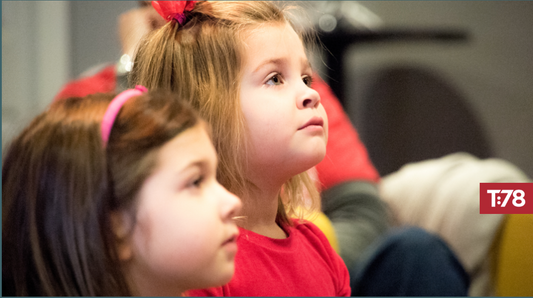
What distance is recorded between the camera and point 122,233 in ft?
1.41

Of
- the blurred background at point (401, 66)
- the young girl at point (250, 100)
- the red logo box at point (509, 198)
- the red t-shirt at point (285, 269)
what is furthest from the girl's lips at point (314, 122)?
the blurred background at point (401, 66)

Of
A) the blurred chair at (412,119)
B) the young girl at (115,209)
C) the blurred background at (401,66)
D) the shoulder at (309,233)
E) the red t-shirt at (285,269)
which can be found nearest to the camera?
the young girl at (115,209)

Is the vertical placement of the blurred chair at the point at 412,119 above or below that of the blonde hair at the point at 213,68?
below

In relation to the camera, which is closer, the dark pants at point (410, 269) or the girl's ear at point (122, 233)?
the girl's ear at point (122, 233)

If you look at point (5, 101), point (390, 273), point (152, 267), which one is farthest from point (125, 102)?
point (5, 101)

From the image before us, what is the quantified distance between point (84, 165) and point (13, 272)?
0.11 metres

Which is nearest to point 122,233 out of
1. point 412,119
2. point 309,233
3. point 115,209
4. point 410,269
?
point 115,209

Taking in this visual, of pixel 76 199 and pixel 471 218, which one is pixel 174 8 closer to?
pixel 76 199

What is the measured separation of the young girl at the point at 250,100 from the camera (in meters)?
0.56

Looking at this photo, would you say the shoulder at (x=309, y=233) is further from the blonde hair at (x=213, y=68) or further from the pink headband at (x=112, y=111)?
the pink headband at (x=112, y=111)

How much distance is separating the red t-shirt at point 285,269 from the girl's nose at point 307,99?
161 millimetres

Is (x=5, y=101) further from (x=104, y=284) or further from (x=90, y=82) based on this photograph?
(x=104, y=284)

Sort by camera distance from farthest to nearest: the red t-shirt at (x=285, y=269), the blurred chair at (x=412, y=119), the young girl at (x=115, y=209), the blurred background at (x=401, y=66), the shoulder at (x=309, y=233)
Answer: the blurred chair at (x=412, y=119) → the blurred background at (x=401, y=66) → the shoulder at (x=309, y=233) → the red t-shirt at (x=285, y=269) → the young girl at (x=115, y=209)

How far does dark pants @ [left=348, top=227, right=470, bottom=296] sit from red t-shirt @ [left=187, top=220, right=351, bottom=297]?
5.9 inches
